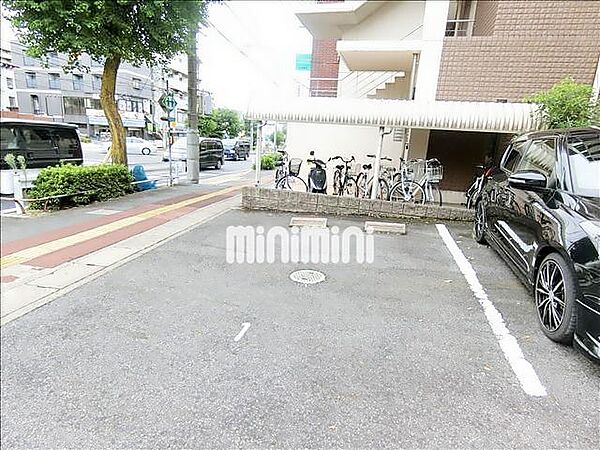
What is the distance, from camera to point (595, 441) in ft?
6.14

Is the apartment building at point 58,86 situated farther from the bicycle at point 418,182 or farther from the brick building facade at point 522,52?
the brick building facade at point 522,52

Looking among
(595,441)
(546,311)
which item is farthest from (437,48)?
(595,441)

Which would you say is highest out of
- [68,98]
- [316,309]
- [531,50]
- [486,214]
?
[531,50]

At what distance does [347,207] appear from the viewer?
23.7 feet

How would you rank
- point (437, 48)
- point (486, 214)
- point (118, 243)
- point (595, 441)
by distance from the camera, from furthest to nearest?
point (437, 48) < point (486, 214) < point (118, 243) < point (595, 441)

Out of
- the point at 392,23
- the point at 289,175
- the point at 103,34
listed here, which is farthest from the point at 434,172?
the point at 103,34

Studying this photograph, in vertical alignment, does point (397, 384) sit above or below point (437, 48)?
below

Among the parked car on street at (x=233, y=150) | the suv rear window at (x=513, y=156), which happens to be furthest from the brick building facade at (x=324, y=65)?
the parked car on street at (x=233, y=150)

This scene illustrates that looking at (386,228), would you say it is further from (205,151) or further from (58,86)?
(205,151)

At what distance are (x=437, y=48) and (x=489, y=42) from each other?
3.53ft

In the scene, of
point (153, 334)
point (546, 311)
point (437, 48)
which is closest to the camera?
point (153, 334)

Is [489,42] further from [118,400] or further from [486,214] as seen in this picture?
[118,400]

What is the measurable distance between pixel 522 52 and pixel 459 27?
2.72 metres

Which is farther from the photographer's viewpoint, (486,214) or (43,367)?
(486,214)
